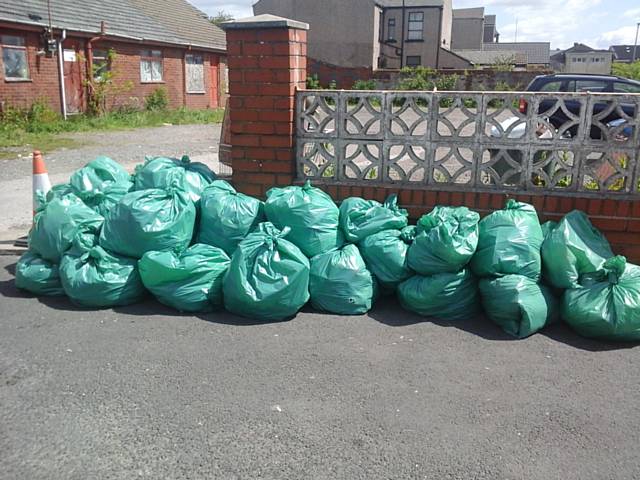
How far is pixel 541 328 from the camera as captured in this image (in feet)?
12.9

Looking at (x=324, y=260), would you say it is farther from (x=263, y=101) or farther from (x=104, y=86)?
A: (x=104, y=86)

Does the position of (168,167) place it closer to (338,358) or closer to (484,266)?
(338,358)

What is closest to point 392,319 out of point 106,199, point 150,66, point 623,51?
point 106,199

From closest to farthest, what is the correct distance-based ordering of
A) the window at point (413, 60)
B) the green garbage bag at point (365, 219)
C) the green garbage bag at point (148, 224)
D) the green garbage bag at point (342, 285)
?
the green garbage bag at point (342, 285) < the green garbage bag at point (148, 224) < the green garbage bag at point (365, 219) < the window at point (413, 60)

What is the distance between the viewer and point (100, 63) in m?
19.7

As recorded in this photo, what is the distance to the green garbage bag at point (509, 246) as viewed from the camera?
395cm

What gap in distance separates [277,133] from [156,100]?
18.3 m

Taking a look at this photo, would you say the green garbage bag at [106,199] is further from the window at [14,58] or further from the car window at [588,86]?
the window at [14,58]

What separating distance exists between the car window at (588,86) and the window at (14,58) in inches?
558

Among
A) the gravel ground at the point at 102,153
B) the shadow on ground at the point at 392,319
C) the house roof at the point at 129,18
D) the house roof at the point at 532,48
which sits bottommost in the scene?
the shadow on ground at the point at 392,319

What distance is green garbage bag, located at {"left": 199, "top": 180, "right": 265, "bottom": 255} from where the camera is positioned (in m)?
4.46

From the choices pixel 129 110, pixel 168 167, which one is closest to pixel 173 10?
pixel 129 110

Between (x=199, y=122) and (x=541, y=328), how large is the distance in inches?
→ 713

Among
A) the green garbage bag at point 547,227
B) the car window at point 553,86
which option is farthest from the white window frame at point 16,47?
the green garbage bag at point 547,227
